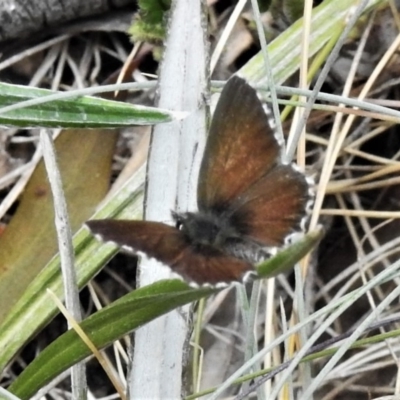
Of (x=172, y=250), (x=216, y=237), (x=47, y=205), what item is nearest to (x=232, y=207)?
(x=216, y=237)

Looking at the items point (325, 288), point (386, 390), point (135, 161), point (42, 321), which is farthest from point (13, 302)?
point (386, 390)

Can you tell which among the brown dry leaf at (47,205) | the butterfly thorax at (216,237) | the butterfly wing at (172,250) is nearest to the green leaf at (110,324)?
the butterfly wing at (172,250)

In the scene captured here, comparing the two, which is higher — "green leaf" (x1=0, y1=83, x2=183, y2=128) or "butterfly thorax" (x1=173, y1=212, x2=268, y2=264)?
"green leaf" (x1=0, y1=83, x2=183, y2=128)

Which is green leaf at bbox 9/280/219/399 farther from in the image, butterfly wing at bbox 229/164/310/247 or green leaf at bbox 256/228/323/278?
butterfly wing at bbox 229/164/310/247

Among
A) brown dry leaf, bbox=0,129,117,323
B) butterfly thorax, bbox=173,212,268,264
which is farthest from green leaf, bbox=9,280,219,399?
brown dry leaf, bbox=0,129,117,323

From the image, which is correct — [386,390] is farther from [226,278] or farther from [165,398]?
[226,278]

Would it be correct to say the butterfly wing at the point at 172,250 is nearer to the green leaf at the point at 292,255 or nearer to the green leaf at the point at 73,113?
the green leaf at the point at 292,255

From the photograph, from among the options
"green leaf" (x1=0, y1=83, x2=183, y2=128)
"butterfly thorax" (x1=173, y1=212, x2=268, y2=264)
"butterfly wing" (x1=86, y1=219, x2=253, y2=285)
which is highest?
"green leaf" (x1=0, y1=83, x2=183, y2=128)

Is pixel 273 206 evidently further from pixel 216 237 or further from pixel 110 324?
pixel 110 324
